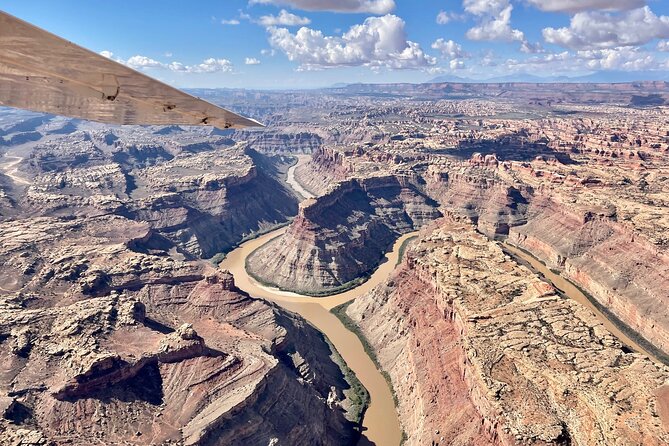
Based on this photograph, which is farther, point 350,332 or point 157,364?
point 350,332

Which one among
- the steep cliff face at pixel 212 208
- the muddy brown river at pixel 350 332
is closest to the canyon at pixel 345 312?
the muddy brown river at pixel 350 332

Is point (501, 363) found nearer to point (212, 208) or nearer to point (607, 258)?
point (607, 258)

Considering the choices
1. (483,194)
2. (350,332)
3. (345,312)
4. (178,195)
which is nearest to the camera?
(350,332)

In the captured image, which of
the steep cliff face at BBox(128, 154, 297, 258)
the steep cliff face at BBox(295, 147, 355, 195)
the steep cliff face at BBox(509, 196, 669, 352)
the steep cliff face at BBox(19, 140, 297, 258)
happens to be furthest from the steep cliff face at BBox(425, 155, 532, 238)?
the steep cliff face at BBox(19, 140, 297, 258)

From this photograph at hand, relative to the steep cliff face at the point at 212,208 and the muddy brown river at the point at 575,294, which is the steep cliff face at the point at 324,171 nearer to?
the steep cliff face at the point at 212,208

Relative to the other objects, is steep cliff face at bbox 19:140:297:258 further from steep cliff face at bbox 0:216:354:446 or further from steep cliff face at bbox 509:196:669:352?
steep cliff face at bbox 509:196:669:352

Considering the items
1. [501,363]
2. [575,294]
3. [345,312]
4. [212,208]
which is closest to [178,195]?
[212,208]
